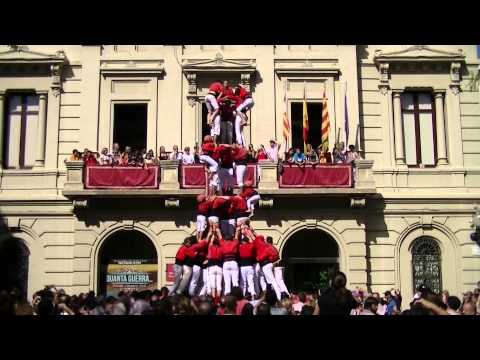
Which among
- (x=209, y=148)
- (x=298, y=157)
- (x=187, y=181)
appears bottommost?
(x=209, y=148)

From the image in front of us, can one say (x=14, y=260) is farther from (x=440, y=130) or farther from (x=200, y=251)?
(x=440, y=130)

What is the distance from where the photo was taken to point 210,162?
1477cm

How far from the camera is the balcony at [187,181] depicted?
2283 centimetres

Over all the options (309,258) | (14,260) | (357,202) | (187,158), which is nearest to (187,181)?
(187,158)

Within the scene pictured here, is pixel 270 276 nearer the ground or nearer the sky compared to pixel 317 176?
nearer the ground

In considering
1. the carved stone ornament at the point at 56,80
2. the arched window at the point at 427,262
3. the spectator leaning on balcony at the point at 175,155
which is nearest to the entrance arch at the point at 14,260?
the carved stone ornament at the point at 56,80

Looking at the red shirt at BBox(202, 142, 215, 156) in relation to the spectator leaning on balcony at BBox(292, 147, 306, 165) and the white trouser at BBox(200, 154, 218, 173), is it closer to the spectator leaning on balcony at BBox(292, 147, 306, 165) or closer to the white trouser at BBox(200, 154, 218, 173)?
the white trouser at BBox(200, 154, 218, 173)

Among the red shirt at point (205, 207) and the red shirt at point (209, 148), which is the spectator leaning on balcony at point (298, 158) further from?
the red shirt at point (205, 207)

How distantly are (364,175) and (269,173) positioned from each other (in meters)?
3.36
